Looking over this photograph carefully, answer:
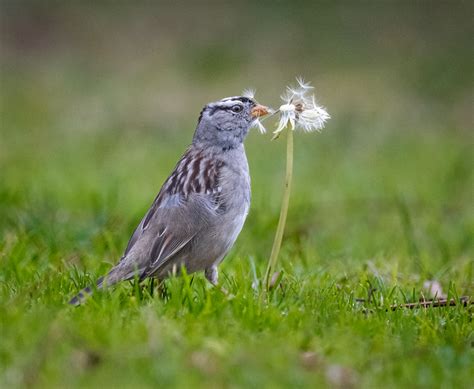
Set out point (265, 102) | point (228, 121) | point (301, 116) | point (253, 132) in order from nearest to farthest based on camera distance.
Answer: point (301, 116), point (228, 121), point (253, 132), point (265, 102)

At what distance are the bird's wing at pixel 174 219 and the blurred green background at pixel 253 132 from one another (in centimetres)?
44

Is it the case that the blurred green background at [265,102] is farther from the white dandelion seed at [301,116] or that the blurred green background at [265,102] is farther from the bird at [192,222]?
the white dandelion seed at [301,116]

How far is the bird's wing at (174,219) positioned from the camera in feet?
18.1

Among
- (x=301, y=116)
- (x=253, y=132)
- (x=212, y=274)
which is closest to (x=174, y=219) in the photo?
(x=212, y=274)

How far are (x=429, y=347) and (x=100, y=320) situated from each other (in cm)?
158

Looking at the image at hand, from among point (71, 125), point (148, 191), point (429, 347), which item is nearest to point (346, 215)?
point (148, 191)

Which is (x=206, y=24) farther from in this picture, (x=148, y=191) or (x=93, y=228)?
(x=93, y=228)

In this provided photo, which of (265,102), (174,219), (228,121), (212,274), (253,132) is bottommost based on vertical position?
(212,274)

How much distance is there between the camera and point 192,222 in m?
5.66

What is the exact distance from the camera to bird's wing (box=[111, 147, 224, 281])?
551cm

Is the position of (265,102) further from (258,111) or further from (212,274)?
(212,274)

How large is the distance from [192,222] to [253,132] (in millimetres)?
7798

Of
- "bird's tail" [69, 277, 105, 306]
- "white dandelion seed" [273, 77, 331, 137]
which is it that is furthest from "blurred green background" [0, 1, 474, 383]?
"white dandelion seed" [273, 77, 331, 137]

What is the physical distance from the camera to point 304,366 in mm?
4301
